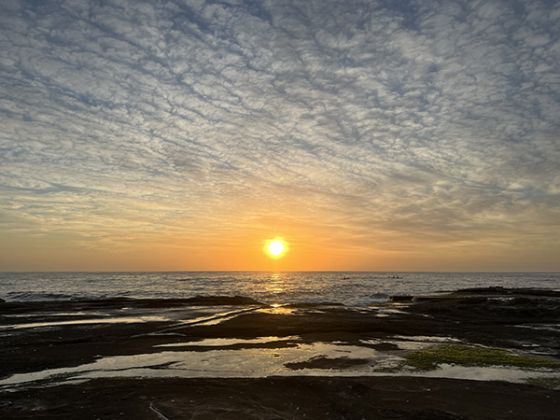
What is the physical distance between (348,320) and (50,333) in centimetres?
2350

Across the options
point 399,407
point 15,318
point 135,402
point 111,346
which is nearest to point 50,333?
point 111,346

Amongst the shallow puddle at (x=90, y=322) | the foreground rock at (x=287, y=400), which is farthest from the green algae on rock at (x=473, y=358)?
the shallow puddle at (x=90, y=322)

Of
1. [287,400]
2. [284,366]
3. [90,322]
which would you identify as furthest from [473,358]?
[90,322]

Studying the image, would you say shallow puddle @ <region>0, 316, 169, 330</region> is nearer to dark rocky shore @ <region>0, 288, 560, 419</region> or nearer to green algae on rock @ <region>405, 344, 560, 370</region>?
dark rocky shore @ <region>0, 288, 560, 419</region>

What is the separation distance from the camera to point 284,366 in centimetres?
1845

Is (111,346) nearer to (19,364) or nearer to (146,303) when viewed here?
(19,364)

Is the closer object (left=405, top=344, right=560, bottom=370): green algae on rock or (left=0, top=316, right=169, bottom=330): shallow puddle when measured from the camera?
(left=405, top=344, right=560, bottom=370): green algae on rock

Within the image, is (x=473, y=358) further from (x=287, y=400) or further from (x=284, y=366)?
(x=287, y=400)

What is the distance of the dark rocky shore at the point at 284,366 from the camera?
12430 mm

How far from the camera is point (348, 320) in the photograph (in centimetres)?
3538

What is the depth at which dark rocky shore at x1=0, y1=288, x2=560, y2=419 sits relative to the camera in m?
12.4

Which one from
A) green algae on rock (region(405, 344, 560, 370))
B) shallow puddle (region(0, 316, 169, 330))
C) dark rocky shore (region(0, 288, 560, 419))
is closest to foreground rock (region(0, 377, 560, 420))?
→ dark rocky shore (region(0, 288, 560, 419))

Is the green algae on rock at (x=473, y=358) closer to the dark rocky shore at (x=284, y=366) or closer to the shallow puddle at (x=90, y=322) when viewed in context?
the dark rocky shore at (x=284, y=366)

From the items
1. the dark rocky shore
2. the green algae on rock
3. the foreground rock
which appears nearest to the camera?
the foreground rock
